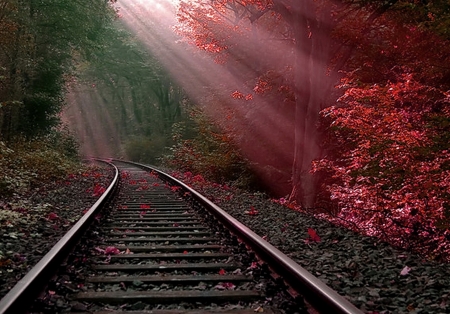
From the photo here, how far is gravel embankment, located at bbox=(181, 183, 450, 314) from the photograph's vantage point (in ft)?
12.5

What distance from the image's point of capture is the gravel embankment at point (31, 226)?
15.3 ft

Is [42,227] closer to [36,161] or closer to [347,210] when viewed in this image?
[347,210]

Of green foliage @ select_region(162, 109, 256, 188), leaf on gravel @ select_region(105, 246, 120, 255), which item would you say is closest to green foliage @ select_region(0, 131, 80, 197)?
leaf on gravel @ select_region(105, 246, 120, 255)

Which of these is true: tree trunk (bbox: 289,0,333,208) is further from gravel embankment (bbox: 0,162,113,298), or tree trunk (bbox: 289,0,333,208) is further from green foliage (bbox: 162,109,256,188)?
gravel embankment (bbox: 0,162,113,298)

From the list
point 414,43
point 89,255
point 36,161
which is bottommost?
point 36,161

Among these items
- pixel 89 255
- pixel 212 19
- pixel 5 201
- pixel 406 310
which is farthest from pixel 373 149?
pixel 212 19

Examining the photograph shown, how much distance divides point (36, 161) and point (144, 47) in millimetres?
33688

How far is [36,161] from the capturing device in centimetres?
1585

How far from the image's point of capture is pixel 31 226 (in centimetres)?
702

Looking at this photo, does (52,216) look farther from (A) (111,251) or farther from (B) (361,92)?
(B) (361,92)

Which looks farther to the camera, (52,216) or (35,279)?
(52,216)

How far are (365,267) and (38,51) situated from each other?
67.9 feet

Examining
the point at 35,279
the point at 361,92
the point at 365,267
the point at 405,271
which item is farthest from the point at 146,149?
the point at 35,279

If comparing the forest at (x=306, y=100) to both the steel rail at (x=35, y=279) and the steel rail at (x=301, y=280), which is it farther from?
the steel rail at (x=35, y=279)
